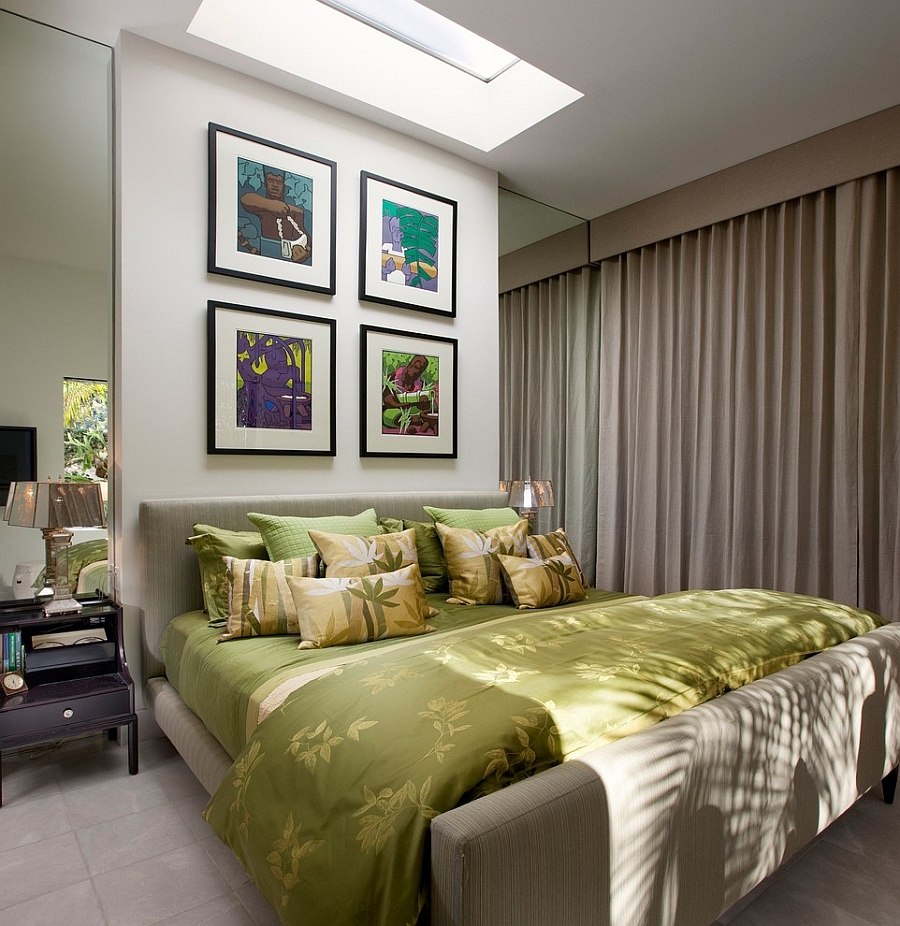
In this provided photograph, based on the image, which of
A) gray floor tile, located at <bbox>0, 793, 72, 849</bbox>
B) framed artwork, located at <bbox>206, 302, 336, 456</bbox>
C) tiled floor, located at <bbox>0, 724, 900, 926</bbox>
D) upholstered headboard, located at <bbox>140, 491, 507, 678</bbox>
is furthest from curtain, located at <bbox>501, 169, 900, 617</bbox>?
gray floor tile, located at <bbox>0, 793, 72, 849</bbox>

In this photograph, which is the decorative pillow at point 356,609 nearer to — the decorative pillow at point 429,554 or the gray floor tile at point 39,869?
the decorative pillow at point 429,554

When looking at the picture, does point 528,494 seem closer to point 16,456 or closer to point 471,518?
point 471,518

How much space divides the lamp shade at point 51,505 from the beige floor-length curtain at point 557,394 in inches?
114

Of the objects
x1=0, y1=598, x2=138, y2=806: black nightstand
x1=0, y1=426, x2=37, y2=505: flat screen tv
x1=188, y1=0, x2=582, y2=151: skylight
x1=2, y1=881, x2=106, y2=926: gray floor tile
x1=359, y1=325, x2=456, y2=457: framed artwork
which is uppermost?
x1=188, y1=0, x2=582, y2=151: skylight

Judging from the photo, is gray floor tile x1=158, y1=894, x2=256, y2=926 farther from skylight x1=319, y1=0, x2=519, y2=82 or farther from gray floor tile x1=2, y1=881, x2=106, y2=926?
skylight x1=319, y1=0, x2=519, y2=82

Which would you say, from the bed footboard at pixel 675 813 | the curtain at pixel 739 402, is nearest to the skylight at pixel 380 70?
the curtain at pixel 739 402

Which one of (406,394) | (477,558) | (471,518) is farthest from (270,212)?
(477,558)

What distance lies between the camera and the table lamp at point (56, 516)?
2270 mm

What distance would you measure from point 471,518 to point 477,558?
389mm

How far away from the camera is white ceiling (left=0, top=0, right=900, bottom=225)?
242cm

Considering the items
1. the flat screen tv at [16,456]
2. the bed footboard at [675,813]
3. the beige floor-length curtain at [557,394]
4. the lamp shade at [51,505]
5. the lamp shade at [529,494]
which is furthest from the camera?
the beige floor-length curtain at [557,394]

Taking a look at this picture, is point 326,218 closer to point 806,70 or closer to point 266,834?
point 806,70

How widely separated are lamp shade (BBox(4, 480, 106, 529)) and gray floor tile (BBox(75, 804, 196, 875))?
0.99 meters

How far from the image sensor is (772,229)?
3.55 metres
